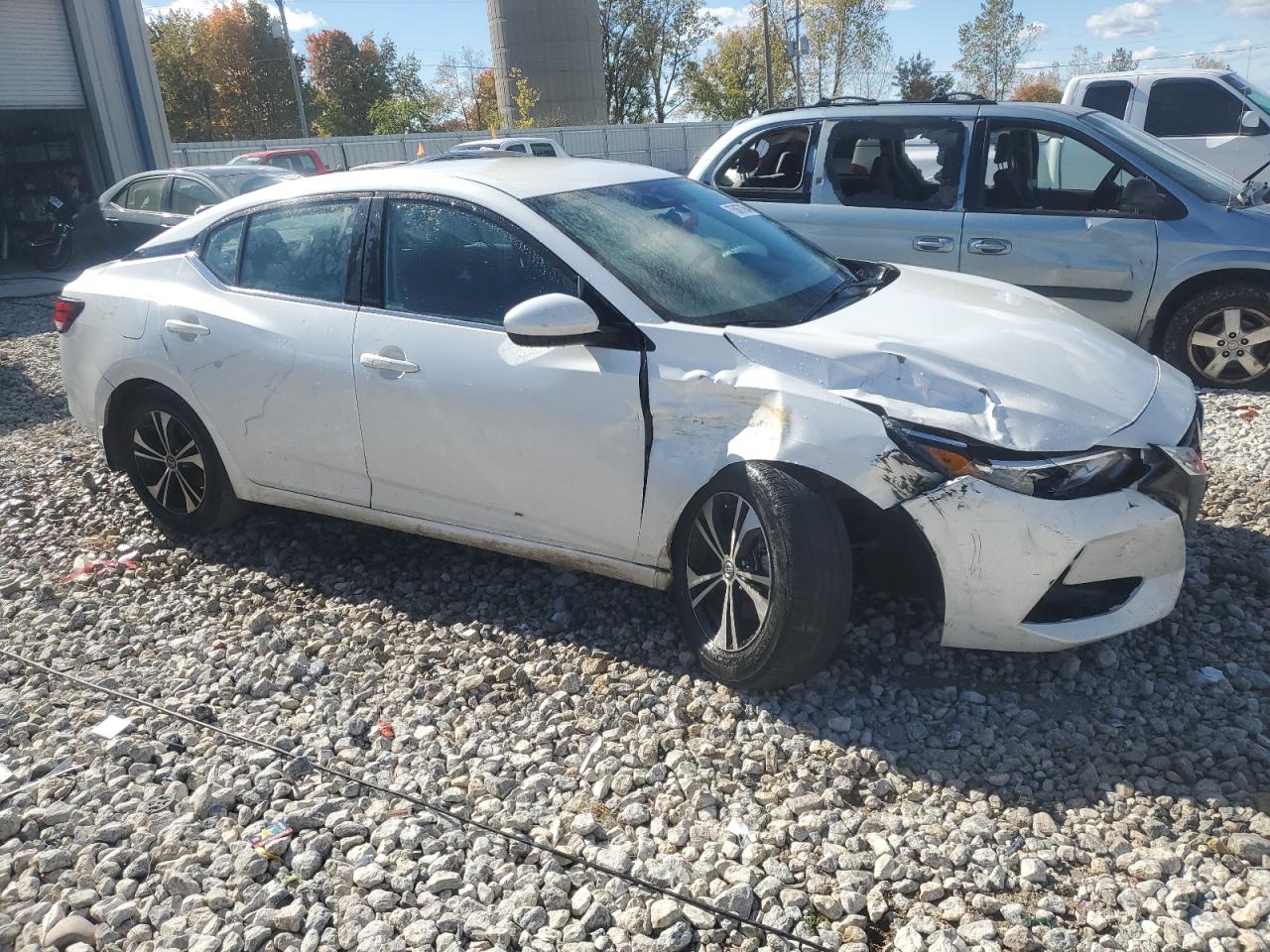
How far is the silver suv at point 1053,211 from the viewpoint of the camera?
6.48 metres

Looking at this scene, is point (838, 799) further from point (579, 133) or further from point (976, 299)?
point (579, 133)

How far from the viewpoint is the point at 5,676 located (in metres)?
3.95

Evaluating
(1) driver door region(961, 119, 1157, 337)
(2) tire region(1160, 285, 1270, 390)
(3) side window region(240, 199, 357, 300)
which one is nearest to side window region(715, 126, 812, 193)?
(1) driver door region(961, 119, 1157, 337)

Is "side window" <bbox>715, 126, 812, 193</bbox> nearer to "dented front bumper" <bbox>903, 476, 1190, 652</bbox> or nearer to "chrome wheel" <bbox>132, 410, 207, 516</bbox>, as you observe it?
"chrome wheel" <bbox>132, 410, 207, 516</bbox>

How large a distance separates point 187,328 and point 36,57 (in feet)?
50.9

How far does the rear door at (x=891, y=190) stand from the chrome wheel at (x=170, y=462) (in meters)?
4.31

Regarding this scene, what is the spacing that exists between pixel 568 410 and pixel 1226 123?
1047 centimetres

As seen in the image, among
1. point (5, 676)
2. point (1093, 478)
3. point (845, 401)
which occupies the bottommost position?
point (5, 676)

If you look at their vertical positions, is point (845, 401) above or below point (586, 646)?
above

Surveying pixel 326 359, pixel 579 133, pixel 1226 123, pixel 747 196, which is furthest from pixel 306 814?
pixel 579 133

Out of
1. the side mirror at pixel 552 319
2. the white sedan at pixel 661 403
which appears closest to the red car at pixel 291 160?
the white sedan at pixel 661 403

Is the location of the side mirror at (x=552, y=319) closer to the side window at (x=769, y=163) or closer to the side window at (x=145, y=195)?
the side window at (x=769, y=163)

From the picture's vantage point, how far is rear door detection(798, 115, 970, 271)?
23.0 feet

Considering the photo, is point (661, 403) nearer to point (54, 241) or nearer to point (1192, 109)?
point (1192, 109)
